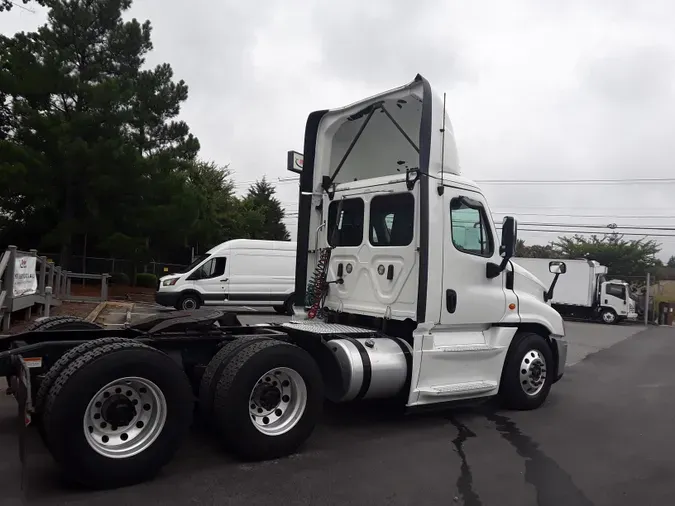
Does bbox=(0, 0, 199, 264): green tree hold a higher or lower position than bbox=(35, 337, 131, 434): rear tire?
higher

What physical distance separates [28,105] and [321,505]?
2186 centimetres

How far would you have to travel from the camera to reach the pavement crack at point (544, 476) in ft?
13.9

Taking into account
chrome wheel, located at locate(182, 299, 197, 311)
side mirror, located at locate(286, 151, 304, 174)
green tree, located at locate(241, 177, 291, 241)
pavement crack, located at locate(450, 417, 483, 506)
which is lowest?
pavement crack, located at locate(450, 417, 483, 506)

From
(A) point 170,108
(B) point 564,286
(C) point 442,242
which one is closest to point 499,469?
(C) point 442,242

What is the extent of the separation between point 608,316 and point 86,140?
26.0 meters

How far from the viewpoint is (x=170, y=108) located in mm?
26125

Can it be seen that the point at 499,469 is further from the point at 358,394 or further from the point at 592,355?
the point at 592,355

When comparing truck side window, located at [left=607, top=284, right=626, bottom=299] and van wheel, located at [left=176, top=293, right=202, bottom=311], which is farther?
truck side window, located at [left=607, top=284, right=626, bottom=299]

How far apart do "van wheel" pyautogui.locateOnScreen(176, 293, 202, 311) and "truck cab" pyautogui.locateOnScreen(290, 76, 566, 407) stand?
1212 cm

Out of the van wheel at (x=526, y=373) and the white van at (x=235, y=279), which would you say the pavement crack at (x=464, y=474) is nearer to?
the van wheel at (x=526, y=373)

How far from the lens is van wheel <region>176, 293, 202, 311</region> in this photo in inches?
725

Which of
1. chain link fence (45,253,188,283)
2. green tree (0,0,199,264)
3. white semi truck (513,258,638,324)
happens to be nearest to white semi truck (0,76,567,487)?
green tree (0,0,199,264)

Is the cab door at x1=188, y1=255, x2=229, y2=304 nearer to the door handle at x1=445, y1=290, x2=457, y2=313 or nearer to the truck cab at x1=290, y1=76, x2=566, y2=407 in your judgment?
the truck cab at x1=290, y1=76, x2=566, y2=407

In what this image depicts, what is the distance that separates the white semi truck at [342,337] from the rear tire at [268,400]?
0.04 ft
